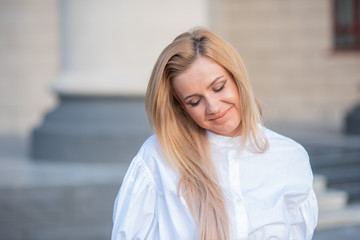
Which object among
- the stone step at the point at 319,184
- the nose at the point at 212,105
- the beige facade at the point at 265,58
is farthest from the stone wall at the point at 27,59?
the nose at the point at 212,105

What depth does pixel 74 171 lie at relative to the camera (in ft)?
17.4

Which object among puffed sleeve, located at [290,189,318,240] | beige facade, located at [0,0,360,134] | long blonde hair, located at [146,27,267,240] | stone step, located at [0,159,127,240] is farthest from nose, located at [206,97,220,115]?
beige facade, located at [0,0,360,134]

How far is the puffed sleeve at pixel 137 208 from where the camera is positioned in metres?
1.81

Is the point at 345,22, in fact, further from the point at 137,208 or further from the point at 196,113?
the point at 137,208

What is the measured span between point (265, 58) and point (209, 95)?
10.1 metres

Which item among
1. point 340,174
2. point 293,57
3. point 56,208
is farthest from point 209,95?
point 293,57

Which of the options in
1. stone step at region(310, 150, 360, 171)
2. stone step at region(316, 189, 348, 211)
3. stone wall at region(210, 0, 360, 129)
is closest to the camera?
stone step at region(316, 189, 348, 211)

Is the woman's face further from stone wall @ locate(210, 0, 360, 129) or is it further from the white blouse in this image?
stone wall @ locate(210, 0, 360, 129)

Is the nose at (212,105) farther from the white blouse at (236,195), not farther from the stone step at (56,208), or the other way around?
the stone step at (56,208)

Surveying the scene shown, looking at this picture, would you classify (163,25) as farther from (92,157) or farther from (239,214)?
(239,214)

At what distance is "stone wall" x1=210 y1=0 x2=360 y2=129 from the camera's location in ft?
37.3

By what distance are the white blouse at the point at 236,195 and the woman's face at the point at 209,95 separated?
87 millimetres

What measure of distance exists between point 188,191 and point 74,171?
12.0ft

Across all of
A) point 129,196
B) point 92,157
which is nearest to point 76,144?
point 92,157
